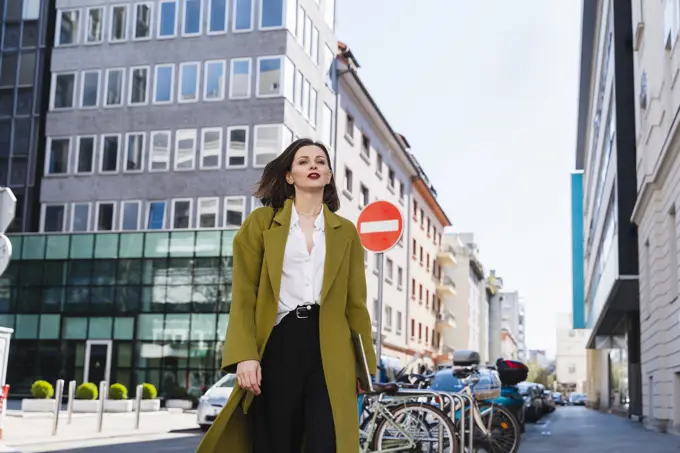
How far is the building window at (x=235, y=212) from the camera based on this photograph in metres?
33.3

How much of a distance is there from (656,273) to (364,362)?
18618 millimetres

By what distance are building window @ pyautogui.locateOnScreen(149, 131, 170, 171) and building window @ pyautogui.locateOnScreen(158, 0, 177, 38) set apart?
406 cm

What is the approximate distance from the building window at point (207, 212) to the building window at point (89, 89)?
654 cm

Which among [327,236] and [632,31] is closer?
[327,236]

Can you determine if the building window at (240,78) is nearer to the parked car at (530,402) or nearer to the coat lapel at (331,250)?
the parked car at (530,402)

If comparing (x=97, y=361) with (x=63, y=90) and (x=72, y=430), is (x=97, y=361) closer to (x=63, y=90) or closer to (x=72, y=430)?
(x=63, y=90)

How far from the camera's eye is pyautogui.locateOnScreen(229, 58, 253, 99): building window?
34188 millimetres

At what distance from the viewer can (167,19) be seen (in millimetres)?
36031

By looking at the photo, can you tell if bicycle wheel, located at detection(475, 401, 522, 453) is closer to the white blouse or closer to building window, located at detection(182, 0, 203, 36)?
the white blouse

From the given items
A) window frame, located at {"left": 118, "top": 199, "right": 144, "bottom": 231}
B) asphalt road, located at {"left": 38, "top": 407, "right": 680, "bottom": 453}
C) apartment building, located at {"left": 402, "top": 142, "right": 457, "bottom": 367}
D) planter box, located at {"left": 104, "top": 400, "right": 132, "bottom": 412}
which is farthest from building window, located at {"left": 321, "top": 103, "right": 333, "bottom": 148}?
asphalt road, located at {"left": 38, "top": 407, "right": 680, "bottom": 453}

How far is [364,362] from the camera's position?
3.81 metres

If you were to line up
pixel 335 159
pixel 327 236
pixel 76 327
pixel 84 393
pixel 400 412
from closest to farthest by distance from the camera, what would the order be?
1. pixel 327 236
2. pixel 400 412
3. pixel 84 393
4. pixel 76 327
5. pixel 335 159

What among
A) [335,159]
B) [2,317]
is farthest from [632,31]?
[2,317]

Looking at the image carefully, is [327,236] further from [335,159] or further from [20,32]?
[20,32]
